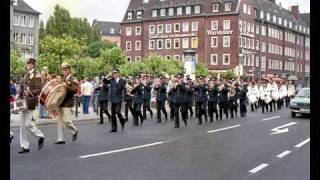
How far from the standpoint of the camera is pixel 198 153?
1170 centimetres

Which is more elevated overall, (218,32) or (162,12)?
(162,12)

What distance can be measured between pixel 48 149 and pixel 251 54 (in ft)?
271

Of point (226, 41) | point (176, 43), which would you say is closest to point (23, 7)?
point (176, 43)

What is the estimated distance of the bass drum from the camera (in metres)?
12.7

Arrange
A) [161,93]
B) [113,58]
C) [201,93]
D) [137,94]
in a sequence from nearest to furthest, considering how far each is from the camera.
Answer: [137,94] < [201,93] < [161,93] < [113,58]

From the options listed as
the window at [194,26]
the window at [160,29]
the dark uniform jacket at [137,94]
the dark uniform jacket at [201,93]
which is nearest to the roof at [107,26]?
the window at [160,29]

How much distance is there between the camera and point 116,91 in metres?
16.4

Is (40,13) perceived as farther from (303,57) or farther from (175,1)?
(303,57)

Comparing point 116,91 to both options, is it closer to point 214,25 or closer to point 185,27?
point 214,25

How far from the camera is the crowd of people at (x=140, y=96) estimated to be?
11445 millimetres

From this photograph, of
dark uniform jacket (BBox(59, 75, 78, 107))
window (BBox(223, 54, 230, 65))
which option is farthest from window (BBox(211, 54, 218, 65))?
dark uniform jacket (BBox(59, 75, 78, 107))

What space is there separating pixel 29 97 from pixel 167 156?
3.06 meters

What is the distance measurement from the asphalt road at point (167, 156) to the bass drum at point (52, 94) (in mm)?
949
